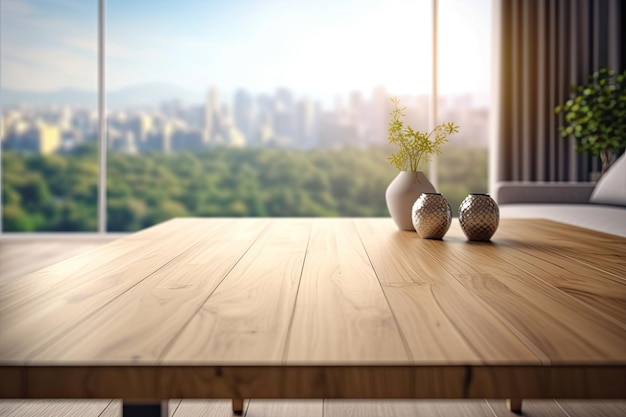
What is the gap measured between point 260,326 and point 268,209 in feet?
33.4

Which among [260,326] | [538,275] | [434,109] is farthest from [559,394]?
[434,109]

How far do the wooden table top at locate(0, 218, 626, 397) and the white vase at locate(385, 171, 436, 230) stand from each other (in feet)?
1.12

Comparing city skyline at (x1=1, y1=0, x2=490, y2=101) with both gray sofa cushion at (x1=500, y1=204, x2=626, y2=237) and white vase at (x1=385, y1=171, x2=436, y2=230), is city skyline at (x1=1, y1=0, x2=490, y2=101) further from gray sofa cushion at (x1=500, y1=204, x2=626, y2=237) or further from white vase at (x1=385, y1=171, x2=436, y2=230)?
white vase at (x1=385, y1=171, x2=436, y2=230)

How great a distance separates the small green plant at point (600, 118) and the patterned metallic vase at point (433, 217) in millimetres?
2979

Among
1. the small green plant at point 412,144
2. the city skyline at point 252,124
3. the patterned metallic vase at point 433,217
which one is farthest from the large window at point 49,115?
the patterned metallic vase at point 433,217

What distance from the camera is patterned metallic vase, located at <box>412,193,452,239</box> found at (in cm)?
151

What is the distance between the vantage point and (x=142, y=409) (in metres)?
0.71

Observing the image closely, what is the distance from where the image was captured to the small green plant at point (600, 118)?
4.02m

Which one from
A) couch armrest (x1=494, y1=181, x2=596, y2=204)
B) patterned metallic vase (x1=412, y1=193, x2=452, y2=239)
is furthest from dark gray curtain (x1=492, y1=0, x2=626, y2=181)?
patterned metallic vase (x1=412, y1=193, x2=452, y2=239)

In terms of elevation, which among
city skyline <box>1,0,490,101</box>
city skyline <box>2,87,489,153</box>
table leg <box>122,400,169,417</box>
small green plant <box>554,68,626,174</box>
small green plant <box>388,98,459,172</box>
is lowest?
table leg <box>122,400,169,417</box>

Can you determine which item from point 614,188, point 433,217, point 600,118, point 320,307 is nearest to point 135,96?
point 600,118

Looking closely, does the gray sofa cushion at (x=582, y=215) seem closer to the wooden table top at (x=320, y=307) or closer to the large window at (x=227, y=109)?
the wooden table top at (x=320, y=307)

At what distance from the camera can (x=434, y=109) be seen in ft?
15.9

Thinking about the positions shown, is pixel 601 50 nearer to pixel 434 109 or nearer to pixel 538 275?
pixel 434 109
